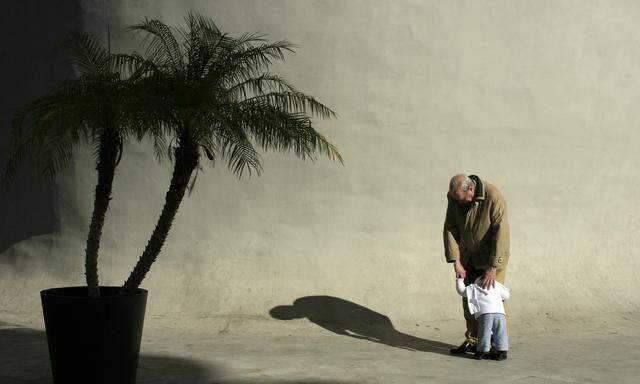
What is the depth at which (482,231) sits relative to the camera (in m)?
6.59

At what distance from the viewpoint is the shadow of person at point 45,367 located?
571 cm

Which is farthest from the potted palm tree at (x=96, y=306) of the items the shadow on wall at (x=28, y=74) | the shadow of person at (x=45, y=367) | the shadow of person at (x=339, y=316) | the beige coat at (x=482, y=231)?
the shadow on wall at (x=28, y=74)

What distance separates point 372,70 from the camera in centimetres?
884

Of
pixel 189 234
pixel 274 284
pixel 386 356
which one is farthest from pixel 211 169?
pixel 386 356

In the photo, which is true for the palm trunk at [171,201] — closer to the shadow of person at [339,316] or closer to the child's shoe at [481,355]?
the child's shoe at [481,355]

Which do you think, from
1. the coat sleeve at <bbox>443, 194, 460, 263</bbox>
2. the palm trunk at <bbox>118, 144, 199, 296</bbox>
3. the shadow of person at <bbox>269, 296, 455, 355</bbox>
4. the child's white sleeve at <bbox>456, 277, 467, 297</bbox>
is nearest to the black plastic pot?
the palm trunk at <bbox>118, 144, 199, 296</bbox>

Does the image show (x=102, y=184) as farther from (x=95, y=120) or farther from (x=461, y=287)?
(x=461, y=287)

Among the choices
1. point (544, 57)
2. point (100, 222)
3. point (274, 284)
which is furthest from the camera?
point (544, 57)

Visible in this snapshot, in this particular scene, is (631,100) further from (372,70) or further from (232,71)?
(232,71)

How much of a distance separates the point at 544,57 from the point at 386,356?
14.4 feet

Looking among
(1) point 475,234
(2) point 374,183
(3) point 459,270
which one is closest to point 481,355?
(3) point 459,270

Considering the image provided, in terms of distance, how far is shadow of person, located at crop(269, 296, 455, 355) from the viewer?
8.16 m

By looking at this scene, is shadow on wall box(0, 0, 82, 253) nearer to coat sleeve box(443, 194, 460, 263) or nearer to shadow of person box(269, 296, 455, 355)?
shadow of person box(269, 296, 455, 355)

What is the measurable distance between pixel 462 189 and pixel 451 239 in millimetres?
504
